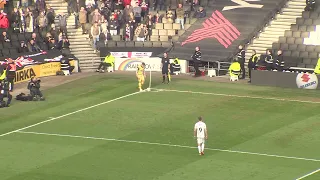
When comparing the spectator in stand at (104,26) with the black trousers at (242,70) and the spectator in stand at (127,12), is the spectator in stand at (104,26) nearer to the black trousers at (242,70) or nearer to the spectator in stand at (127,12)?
the spectator in stand at (127,12)

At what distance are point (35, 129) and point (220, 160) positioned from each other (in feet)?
36.2

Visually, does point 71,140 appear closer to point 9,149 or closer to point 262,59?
point 9,149

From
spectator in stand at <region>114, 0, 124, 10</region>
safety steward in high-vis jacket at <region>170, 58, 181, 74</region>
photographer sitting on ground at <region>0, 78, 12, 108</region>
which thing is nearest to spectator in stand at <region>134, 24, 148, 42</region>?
spectator in stand at <region>114, 0, 124, 10</region>

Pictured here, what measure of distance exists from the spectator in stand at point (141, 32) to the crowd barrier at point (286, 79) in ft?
35.0

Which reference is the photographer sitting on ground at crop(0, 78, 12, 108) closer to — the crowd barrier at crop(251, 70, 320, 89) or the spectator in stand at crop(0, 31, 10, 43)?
the spectator in stand at crop(0, 31, 10, 43)

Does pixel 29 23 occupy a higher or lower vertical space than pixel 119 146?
higher

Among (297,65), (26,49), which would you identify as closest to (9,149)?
(26,49)

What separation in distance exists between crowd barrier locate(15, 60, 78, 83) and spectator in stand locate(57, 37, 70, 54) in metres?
1.33

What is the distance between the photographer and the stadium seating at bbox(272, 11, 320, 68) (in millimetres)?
58125

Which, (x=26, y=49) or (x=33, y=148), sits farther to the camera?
(x=26, y=49)

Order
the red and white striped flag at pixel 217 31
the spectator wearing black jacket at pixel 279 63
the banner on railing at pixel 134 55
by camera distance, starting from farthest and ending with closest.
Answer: the red and white striped flag at pixel 217 31 < the banner on railing at pixel 134 55 < the spectator wearing black jacket at pixel 279 63

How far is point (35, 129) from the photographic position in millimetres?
45375

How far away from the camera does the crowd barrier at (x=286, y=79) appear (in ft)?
178

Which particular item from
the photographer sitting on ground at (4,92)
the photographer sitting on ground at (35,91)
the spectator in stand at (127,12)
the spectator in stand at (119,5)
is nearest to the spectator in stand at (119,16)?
the spectator in stand at (127,12)
